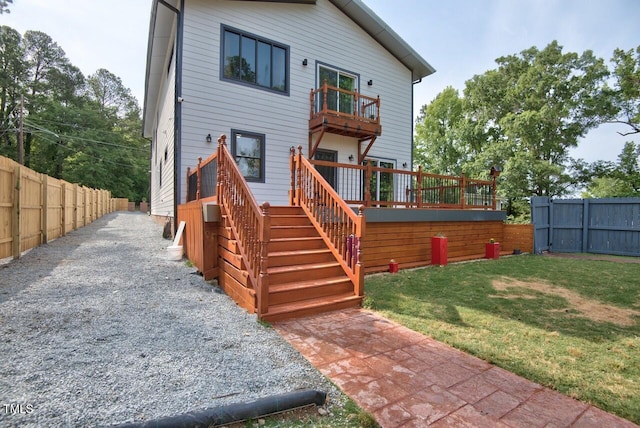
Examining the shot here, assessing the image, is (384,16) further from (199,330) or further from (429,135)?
(429,135)

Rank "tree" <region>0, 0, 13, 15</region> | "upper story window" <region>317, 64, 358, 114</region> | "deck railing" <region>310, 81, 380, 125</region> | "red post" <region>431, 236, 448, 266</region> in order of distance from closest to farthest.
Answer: "red post" <region>431, 236, 448, 266</region>, "deck railing" <region>310, 81, 380, 125</region>, "upper story window" <region>317, 64, 358, 114</region>, "tree" <region>0, 0, 13, 15</region>

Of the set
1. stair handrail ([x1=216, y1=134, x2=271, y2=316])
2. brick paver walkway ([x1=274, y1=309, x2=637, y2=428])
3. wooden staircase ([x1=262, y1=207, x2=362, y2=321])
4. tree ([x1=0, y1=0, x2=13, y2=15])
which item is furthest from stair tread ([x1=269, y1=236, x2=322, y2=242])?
tree ([x1=0, y1=0, x2=13, y2=15])

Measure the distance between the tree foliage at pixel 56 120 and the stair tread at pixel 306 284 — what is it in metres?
29.9

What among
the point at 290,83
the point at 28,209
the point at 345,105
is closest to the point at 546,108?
the point at 345,105

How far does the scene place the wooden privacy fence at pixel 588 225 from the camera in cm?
941

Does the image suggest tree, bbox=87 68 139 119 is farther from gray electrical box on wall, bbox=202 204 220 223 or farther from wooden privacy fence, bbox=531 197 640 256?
wooden privacy fence, bbox=531 197 640 256

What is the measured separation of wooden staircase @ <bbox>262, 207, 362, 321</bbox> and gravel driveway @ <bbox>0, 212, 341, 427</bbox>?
1.58ft

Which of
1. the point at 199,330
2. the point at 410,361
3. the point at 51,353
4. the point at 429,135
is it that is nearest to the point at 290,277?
the point at 199,330

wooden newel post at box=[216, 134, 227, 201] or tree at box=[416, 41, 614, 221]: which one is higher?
tree at box=[416, 41, 614, 221]

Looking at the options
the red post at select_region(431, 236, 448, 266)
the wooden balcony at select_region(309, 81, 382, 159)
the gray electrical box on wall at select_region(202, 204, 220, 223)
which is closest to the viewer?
the gray electrical box on wall at select_region(202, 204, 220, 223)

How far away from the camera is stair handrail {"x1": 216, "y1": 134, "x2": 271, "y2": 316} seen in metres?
3.51

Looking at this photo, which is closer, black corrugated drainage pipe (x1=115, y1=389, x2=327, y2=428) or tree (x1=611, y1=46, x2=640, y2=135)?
black corrugated drainage pipe (x1=115, y1=389, x2=327, y2=428)

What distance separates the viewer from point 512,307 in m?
4.16

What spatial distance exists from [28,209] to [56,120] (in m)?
28.8
